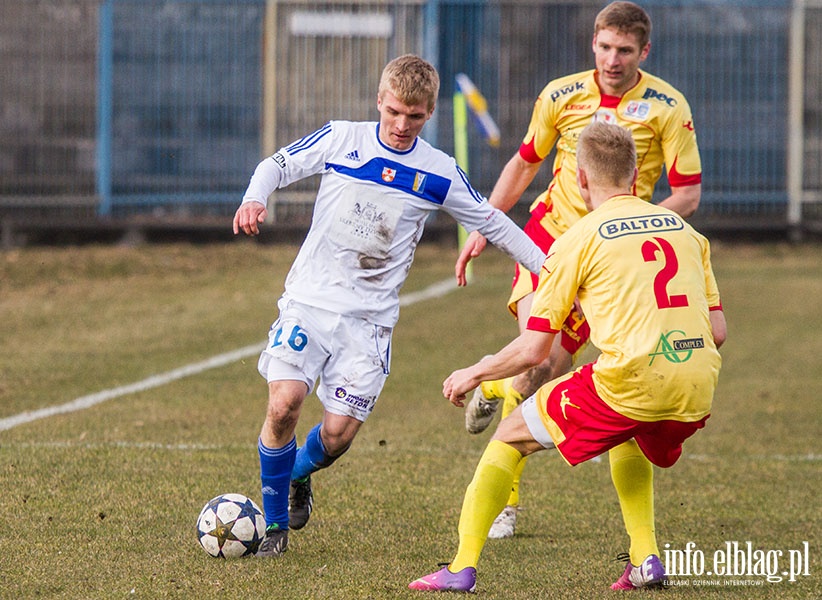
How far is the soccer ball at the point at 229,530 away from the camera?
17.1 feet

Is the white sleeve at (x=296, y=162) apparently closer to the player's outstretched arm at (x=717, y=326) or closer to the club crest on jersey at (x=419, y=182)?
the club crest on jersey at (x=419, y=182)

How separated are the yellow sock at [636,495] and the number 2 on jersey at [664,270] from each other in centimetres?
81

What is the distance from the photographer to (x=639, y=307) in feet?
15.2

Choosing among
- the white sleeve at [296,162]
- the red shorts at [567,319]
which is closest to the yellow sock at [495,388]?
the red shorts at [567,319]

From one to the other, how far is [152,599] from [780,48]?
16867mm

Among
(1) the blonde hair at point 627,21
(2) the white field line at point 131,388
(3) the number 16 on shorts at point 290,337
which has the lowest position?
(2) the white field line at point 131,388

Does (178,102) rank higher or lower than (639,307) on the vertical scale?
lower

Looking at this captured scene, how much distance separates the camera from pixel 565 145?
670cm

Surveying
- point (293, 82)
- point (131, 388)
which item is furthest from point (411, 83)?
point (293, 82)

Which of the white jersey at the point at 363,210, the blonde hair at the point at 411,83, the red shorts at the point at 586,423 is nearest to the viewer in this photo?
the red shorts at the point at 586,423

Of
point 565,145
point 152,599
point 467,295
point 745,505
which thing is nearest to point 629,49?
point 565,145

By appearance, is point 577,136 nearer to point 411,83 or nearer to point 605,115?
point 605,115

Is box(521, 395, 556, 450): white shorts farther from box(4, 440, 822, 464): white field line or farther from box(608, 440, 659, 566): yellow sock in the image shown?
box(4, 440, 822, 464): white field line

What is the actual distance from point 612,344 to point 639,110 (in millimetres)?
2167
